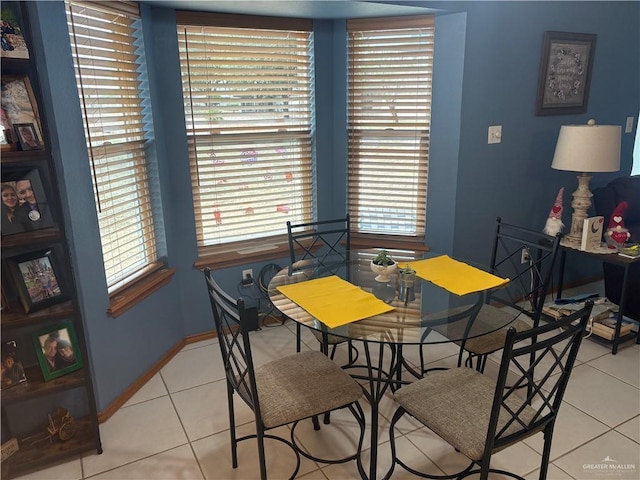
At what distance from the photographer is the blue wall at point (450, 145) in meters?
2.49

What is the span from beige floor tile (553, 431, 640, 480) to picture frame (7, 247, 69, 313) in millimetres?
2254

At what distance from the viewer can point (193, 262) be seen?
308 centimetres

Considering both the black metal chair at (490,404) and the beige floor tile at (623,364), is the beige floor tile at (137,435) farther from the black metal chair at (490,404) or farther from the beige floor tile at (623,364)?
the beige floor tile at (623,364)

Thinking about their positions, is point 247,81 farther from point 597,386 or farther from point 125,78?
point 597,386

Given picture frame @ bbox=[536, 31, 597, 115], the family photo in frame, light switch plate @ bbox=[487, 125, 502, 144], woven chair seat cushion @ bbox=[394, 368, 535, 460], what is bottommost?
woven chair seat cushion @ bbox=[394, 368, 535, 460]

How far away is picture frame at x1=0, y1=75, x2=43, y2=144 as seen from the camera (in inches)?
69.7

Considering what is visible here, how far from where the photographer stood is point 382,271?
2221mm

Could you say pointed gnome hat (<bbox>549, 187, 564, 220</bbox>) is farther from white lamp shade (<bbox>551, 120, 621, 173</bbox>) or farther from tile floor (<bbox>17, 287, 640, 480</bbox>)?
tile floor (<bbox>17, 287, 640, 480</bbox>)

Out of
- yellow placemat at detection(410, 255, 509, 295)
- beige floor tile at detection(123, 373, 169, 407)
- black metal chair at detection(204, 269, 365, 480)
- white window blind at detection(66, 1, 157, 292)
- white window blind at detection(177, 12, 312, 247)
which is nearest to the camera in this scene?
black metal chair at detection(204, 269, 365, 480)

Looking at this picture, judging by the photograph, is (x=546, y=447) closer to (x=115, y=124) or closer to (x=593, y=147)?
(x=593, y=147)

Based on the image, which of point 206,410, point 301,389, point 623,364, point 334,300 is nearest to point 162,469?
point 206,410

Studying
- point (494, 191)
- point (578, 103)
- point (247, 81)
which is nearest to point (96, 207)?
point (247, 81)

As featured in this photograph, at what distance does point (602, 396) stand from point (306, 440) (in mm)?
1599

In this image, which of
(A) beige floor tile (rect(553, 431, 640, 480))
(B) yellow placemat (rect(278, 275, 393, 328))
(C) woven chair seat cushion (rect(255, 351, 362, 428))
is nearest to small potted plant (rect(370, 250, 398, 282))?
(B) yellow placemat (rect(278, 275, 393, 328))
